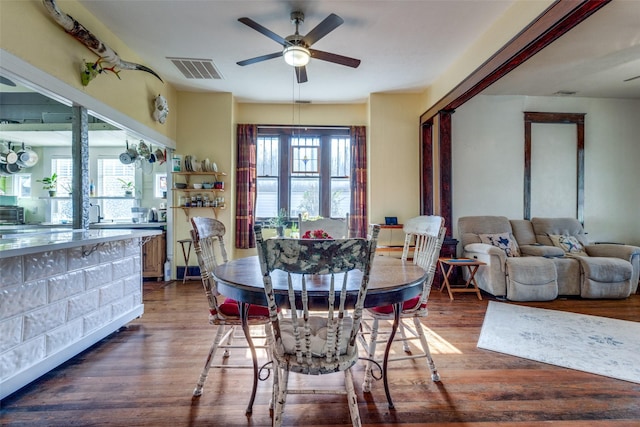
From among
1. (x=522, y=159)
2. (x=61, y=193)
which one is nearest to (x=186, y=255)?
(x=61, y=193)

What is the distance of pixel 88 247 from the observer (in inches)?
88.7

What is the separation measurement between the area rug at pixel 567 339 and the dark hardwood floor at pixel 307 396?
15cm

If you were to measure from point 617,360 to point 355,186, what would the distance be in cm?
365

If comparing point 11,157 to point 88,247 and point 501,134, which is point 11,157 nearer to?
point 88,247

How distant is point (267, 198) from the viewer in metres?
5.37

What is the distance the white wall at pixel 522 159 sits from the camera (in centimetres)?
481

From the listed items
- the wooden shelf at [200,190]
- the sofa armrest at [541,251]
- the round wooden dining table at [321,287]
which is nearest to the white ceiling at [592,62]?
the sofa armrest at [541,251]

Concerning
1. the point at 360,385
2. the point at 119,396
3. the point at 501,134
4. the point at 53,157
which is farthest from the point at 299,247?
the point at 53,157

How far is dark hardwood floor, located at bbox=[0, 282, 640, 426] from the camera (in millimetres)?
1568

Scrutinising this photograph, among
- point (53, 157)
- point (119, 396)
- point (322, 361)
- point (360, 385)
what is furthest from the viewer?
point (53, 157)

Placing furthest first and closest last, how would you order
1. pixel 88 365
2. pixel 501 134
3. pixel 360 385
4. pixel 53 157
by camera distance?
Answer: pixel 53 157, pixel 501 134, pixel 88 365, pixel 360 385

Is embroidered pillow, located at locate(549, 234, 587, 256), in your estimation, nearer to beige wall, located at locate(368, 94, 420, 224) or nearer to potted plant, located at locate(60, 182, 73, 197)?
beige wall, located at locate(368, 94, 420, 224)

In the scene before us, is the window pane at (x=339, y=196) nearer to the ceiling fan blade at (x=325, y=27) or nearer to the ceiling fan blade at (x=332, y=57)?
the ceiling fan blade at (x=332, y=57)

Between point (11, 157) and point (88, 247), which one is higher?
point (11, 157)
